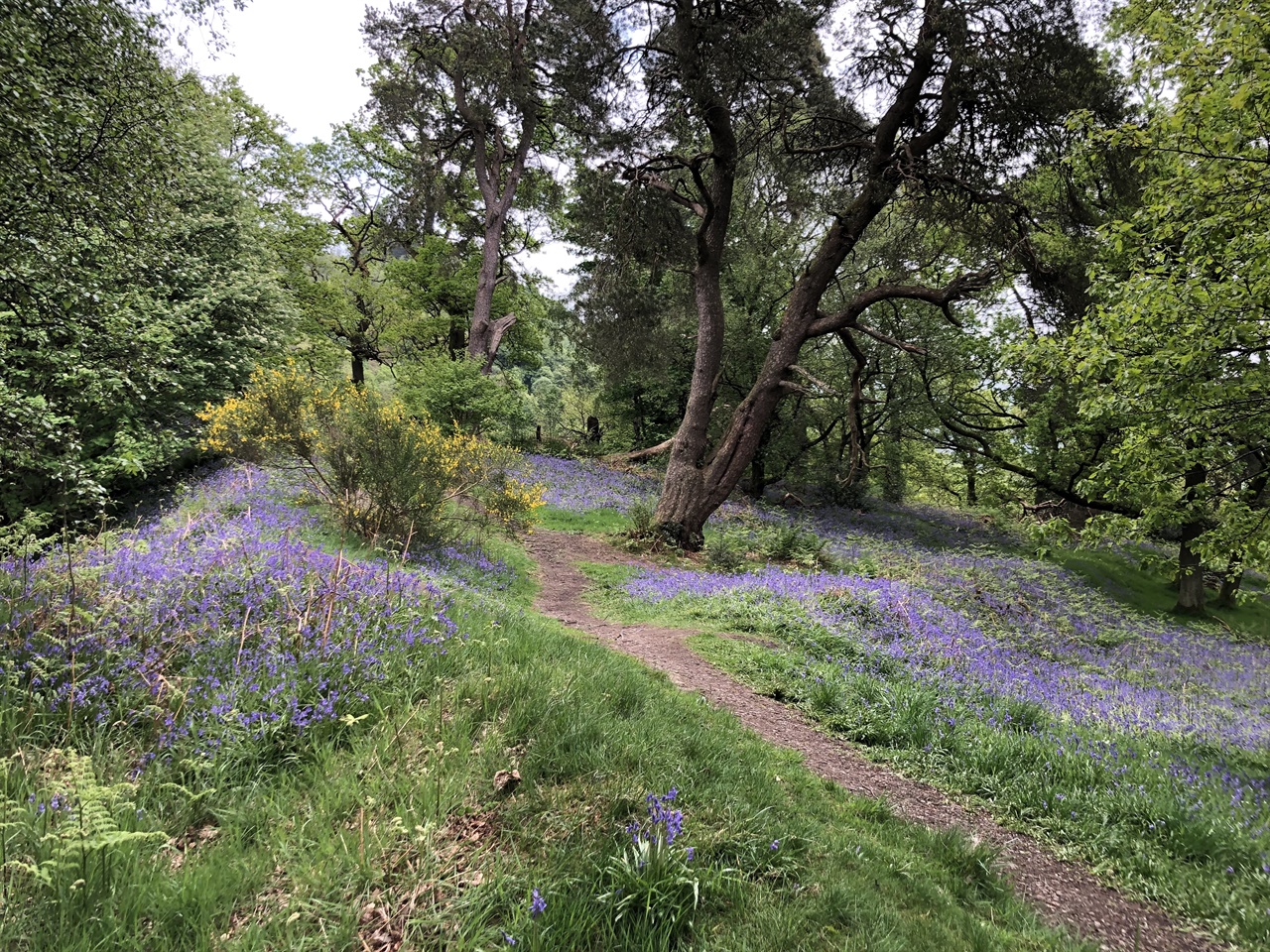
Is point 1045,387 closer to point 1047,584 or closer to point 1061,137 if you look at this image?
point 1047,584

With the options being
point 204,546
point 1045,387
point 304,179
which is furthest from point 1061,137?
point 304,179

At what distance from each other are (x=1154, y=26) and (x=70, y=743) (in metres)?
15.2

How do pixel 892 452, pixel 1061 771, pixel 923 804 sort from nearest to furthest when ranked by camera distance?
1. pixel 923 804
2. pixel 1061 771
3. pixel 892 452

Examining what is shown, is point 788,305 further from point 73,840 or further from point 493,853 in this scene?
point 73,840

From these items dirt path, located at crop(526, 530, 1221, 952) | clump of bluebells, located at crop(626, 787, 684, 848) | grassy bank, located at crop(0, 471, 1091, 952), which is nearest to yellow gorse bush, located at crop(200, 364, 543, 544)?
dirt path, located at crop(526, 530, 1221, 952)

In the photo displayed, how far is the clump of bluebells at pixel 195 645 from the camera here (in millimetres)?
2689

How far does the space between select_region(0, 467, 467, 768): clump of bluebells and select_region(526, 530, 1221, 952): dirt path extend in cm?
291

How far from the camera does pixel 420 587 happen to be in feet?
17.9

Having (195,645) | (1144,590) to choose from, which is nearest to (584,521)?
(195,645)

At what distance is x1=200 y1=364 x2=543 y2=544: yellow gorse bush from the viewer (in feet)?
27.7

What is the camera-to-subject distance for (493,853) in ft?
7.75

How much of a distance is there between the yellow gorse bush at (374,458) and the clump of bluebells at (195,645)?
3.55 m

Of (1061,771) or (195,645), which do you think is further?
(1061,771)

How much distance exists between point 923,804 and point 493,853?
11.7ft
